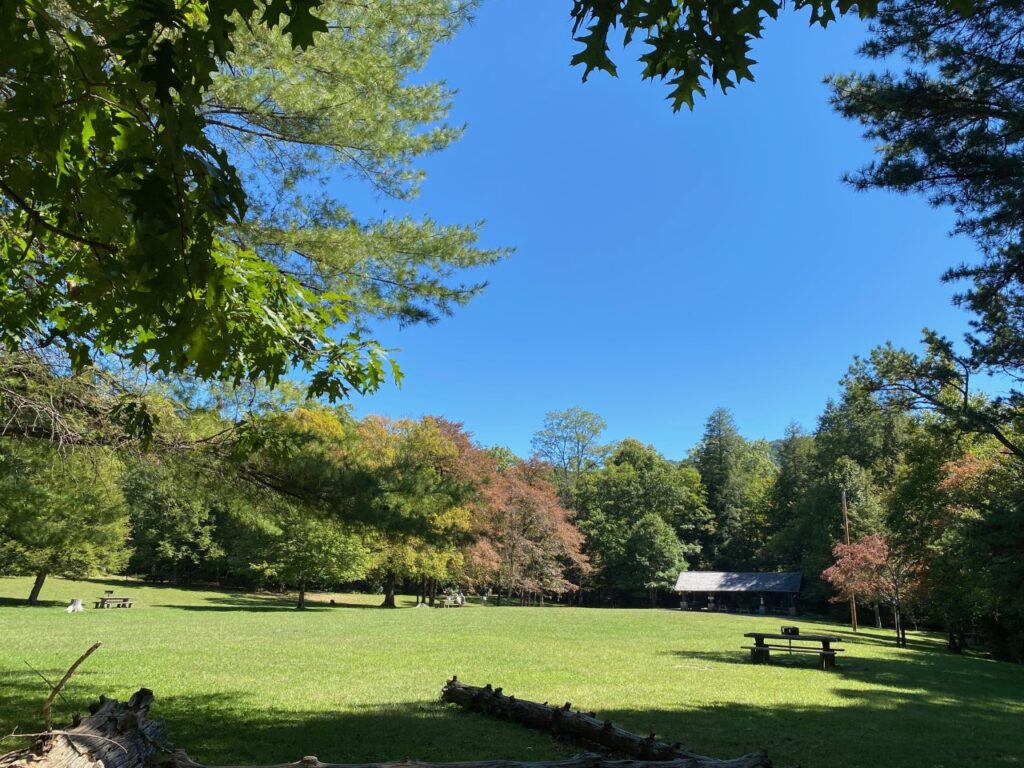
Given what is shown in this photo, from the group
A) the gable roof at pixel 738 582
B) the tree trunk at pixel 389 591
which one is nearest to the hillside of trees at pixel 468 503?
the tree trunk at pixel 389 591

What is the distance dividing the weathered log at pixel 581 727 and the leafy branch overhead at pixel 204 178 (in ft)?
13.3

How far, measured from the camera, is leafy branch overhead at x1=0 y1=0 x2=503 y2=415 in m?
1.94

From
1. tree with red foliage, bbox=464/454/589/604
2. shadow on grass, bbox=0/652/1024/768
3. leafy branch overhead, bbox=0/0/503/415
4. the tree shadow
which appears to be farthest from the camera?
tree with red foliage, bbox=464/454/589/604

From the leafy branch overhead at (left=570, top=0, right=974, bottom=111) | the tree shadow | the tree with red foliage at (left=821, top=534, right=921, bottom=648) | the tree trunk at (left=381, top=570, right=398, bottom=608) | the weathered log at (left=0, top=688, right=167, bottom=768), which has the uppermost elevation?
the leafy branch overhead at (left=570, top=0, right=974, bottom=111)

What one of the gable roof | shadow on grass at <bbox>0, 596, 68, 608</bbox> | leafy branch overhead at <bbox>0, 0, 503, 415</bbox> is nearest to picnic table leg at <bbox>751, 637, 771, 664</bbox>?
leafy branch overhead at <bbox>0, 0, 503, 415</bbox>

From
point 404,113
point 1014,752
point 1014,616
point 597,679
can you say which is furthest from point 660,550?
point 404,113

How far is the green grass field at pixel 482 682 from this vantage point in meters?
7.08

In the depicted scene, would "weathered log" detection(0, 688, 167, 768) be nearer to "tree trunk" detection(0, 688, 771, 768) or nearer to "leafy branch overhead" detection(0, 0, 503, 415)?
"tree trunk" detection(0, 688, 771, 768)

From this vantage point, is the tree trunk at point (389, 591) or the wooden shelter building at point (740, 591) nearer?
the tree trunk at point (389, 591)

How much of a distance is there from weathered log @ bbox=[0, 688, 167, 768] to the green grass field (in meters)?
2.20

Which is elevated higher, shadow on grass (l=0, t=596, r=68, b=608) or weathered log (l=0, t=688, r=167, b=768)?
weathered log (l=0, t=688, r=167, b=768)

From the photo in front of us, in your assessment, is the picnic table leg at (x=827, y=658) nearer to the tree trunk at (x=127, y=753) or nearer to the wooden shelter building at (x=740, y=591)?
the tree trunk at (x=127, y=753)

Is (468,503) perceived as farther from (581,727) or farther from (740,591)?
(740,591)

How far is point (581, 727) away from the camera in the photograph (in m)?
6.67
